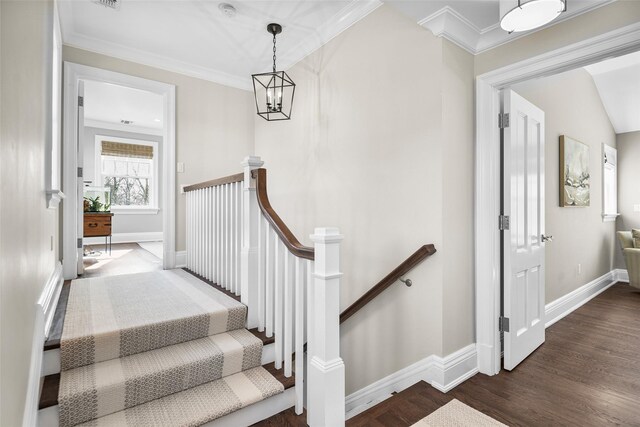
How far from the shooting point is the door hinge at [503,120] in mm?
2320

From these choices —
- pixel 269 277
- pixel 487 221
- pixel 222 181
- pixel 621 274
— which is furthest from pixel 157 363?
pixel 621 274

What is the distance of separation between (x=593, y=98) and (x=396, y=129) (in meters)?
3.69

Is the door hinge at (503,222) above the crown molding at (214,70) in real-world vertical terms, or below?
below

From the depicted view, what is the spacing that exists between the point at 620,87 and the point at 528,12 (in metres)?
4.04

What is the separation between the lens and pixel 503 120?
2328 millimetres

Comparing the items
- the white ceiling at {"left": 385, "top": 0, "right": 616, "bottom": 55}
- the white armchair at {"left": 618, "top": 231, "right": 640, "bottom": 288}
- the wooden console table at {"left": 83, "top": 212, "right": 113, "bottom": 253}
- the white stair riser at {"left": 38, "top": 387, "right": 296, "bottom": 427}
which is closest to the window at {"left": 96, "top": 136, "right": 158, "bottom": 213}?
the wooden console table at {"left": 83, "top": 212, "right": 113, "bottom": 253}

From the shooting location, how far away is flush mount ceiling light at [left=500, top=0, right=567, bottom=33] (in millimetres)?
1544

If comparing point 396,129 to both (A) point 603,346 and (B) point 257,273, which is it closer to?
(B) point 257,273

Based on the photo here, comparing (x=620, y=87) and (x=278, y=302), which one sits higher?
(x=620, y=87)

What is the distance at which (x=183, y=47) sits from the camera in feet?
11.2

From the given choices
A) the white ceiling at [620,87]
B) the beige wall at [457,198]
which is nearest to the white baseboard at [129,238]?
the beige wall at [457,198]

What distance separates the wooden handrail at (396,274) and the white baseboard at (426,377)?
0.53 m

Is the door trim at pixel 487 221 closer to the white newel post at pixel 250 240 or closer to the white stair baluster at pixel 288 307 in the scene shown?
the white stair baluster at pixel 288 307

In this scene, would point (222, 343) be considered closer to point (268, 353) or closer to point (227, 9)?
point (268, 353)
